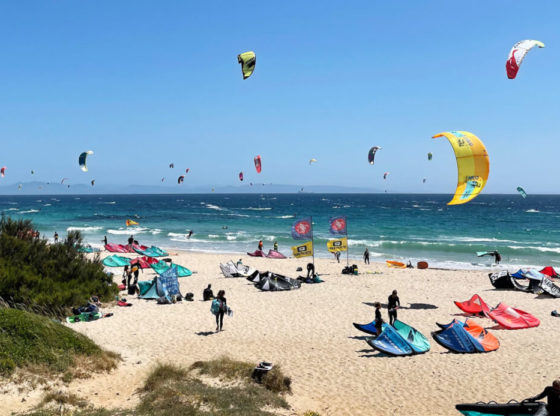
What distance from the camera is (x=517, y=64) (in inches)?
436

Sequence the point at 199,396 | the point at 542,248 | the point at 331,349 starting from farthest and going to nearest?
1. the point at 542,248
2. the point at 331,349
3. the point at 199,396

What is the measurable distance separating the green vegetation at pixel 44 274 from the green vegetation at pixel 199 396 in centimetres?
608

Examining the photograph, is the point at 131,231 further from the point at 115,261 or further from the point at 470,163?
the point at 470,163

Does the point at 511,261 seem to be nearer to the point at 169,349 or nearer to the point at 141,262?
the point at 141,262

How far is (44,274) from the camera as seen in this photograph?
13.6m

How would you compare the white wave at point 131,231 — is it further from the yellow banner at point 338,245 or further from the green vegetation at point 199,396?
the green vegetation at point 199,396

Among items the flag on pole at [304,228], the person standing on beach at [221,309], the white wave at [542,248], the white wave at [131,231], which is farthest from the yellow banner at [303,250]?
the white wave at [131,231]

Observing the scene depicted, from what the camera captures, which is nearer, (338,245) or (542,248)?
(338,245)

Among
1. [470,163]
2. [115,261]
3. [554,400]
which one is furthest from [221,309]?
[115,261]

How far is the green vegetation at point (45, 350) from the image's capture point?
800 cm

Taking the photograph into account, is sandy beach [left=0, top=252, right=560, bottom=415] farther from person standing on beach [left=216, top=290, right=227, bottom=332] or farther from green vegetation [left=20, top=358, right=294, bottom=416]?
green vegetation [left=20, top=358, right=294, bottom=416]

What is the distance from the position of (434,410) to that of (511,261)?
2782cm

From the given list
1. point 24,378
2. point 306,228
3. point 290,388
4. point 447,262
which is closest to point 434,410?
point 290,388

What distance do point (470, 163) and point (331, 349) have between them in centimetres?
564
